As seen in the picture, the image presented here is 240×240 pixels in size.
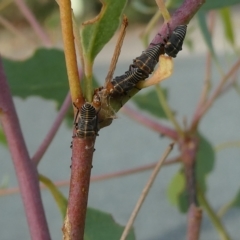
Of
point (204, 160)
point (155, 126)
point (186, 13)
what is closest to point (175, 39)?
point (186, 13)

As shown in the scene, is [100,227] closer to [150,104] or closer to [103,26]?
[103,26]

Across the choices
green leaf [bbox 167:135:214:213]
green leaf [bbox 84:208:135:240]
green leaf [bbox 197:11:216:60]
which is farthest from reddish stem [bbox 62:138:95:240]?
green leaf [bbox 167:135:214:213]

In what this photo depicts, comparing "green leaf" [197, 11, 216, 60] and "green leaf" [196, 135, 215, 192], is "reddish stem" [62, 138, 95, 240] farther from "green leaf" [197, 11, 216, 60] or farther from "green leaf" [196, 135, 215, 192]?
"green leaf" [196, 135, 215, 192]

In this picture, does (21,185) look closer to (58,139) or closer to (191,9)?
(191,9)

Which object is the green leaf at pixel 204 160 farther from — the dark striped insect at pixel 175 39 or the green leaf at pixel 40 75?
the dark striped insect at pixel 175 39

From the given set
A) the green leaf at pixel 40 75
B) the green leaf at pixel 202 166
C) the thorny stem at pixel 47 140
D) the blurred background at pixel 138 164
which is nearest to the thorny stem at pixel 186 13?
the thorny stem at pixel 47 140

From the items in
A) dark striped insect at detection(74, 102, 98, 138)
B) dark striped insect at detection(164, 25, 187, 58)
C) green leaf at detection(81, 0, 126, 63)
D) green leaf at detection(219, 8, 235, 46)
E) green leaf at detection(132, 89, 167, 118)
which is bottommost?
dark striped insect at detection(74, 102, 98, 138)
